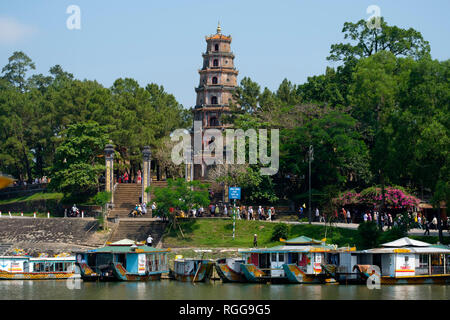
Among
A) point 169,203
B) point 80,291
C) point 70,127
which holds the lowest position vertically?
point 80,291

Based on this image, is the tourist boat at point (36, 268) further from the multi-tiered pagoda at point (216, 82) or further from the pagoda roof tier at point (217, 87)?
the pagoda roof tier at point (217, 87)

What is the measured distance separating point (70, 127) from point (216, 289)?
31.9 meters

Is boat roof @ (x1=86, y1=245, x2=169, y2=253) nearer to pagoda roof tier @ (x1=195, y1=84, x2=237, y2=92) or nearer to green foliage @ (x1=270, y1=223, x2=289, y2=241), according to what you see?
green foliage @ (x1=270, y1=223, x2=289, y2=241)

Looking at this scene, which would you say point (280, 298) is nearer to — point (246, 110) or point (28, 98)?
point (246, 110)

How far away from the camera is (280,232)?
1943 inches

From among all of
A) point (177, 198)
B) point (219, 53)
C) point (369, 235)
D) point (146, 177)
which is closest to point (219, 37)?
point (219, 53)

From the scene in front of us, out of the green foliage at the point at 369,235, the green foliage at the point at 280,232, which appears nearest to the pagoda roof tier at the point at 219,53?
the green foliage at the point at 280,232

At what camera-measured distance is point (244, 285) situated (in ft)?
126

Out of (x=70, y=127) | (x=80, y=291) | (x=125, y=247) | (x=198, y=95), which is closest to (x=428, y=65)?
(x=125, y=247)

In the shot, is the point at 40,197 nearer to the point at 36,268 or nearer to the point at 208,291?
the point at 36,268

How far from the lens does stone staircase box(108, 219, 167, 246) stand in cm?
5275

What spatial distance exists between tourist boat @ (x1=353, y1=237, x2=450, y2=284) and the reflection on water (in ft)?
2.85

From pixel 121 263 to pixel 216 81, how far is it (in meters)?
40.8

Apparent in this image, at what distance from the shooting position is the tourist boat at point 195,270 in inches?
1574
